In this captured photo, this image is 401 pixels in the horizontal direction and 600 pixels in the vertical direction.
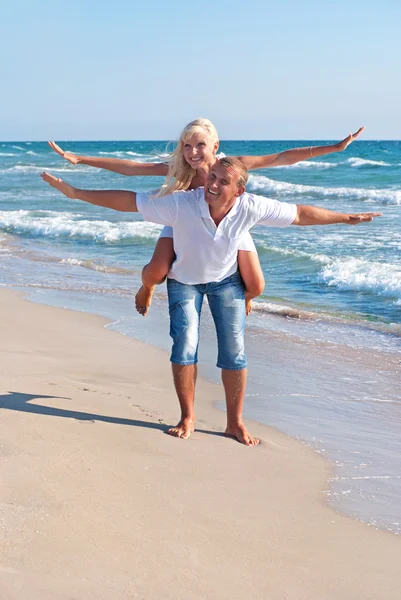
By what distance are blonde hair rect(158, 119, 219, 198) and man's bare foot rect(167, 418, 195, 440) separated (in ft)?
4.15

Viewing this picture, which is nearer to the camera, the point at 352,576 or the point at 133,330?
the point at 352,576

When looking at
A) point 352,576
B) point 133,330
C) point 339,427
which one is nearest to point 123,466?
point 352,576

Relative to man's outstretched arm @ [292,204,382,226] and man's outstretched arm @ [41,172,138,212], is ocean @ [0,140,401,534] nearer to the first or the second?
man's outstretched arm @ [41,172,138,212]

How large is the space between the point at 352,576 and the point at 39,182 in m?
29.6

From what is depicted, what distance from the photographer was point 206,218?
161 inches

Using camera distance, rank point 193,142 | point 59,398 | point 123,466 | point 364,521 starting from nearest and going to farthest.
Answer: point 364,521 < point 123,466 < point 193,142 < point 59,398

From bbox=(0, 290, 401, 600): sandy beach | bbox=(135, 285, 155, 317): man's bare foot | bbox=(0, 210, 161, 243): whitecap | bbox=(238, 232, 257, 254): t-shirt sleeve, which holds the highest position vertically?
bbox=(238, 232, 257, 254): t-shirt sleeve

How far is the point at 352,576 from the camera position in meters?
2.99

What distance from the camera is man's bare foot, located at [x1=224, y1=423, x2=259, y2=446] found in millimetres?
4379

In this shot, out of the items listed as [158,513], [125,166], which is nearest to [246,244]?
[125,166]

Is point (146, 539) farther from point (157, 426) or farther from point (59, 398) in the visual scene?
point (59, 398)

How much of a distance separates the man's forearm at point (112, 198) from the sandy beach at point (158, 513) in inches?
45.7

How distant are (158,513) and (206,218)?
1504mm

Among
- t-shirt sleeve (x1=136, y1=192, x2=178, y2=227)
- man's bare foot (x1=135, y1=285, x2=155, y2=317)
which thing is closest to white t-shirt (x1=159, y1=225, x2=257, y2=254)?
t-shirt sleeve (x1=136, y1=192, x2=178, y2=227)
